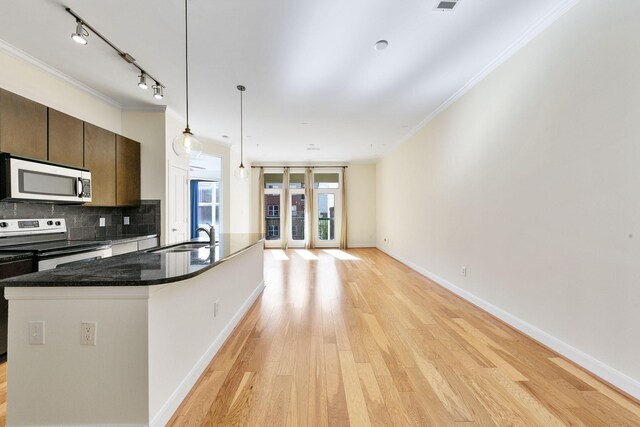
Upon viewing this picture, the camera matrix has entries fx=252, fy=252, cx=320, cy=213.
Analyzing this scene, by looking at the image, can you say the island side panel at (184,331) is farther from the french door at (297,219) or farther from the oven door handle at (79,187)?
the french door at (297,219)

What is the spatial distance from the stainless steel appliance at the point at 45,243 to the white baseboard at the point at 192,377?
1.66 m

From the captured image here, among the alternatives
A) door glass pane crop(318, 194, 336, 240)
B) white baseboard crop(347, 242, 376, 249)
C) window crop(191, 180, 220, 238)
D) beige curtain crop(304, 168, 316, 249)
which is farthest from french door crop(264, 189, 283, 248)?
white baseboard crop(347, 242, 376, 249)

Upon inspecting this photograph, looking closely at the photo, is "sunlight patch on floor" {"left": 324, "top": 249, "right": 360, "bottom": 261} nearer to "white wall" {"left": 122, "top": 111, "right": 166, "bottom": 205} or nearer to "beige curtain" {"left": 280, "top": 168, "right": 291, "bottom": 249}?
"beige curtain" {"left": 280, "top": 168, "right": 291, "bottom": 249}

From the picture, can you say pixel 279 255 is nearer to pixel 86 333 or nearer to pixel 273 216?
pixel 273 216

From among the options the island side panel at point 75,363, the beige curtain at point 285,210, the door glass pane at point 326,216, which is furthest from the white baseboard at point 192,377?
the door glass pane at point 326,216

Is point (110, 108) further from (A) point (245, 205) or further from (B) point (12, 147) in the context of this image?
(A) point (245, 205)

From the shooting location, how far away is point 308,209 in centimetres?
814

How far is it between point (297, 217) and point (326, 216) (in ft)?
3.15

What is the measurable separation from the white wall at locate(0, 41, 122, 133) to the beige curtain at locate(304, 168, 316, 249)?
502 cm

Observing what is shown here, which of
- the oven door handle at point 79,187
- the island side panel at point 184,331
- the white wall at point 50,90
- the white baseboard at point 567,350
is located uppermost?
the white wall at point 50,90

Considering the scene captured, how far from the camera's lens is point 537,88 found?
2367mm

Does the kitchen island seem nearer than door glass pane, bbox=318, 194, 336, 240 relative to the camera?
Yes

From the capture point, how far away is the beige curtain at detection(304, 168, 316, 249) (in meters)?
8.10

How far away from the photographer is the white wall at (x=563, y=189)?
5.62 feet
